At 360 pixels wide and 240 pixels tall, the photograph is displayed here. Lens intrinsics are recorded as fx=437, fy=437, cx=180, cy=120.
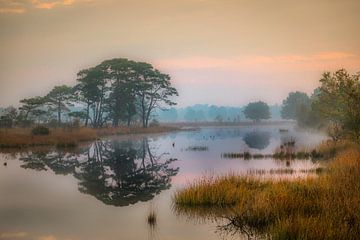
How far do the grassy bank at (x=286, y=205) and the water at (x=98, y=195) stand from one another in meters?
1.04

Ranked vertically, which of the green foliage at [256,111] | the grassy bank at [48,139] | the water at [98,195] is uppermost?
the green foliage at [256,111]

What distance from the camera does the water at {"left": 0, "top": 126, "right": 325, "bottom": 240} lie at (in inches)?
533

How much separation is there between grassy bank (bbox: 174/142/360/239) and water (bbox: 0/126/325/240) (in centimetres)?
104

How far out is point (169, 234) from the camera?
13.0 metres

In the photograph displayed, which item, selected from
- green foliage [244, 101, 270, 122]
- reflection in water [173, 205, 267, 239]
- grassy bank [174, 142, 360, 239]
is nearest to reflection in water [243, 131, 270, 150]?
grassy bank [174, 142, 360, 239]

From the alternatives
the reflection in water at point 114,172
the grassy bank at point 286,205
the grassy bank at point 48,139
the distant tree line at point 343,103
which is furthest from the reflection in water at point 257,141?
the grassy bank at point 286,205

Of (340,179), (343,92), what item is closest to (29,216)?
(340,179)

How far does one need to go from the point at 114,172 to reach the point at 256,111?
153841mm

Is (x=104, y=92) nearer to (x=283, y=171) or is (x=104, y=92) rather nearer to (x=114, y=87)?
(x=114, y=87)

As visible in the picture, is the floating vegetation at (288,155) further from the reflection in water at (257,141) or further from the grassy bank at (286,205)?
the grassy bank at (286,205)

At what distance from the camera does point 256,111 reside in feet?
588

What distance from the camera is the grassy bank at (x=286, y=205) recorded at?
36.6 ft

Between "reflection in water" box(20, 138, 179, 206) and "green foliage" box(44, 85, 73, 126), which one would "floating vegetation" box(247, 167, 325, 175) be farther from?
"green foliage" box(44, 85, 73, 126)

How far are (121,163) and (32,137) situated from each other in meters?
23.5
